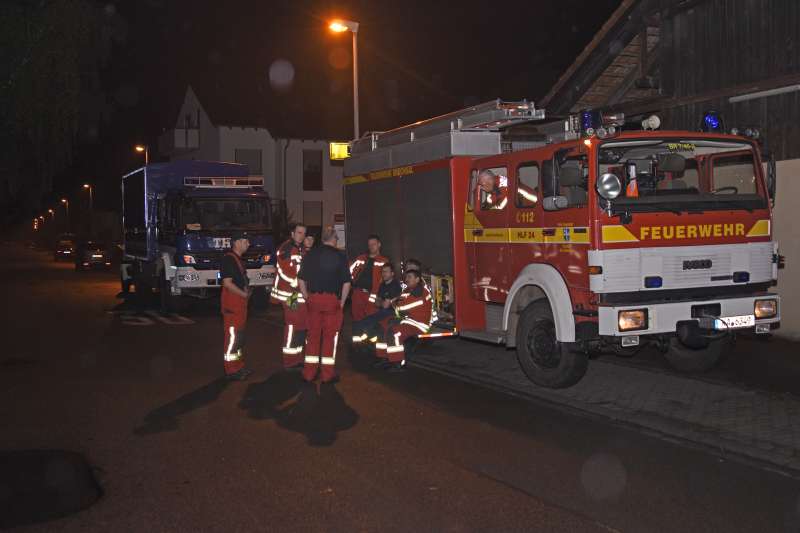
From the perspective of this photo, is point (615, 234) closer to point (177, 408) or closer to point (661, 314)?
point (661, 314)

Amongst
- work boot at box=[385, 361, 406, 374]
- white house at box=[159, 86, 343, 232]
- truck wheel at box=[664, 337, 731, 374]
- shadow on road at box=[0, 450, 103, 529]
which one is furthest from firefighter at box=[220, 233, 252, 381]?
white house at box=[159, 86, 343, 232]

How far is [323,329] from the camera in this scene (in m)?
9.30

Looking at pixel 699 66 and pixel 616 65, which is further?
pixel 616 65

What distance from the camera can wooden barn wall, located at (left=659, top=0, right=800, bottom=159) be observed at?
11859 millimetres

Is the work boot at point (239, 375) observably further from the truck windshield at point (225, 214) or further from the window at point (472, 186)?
the truck windshield at point (225, 214)

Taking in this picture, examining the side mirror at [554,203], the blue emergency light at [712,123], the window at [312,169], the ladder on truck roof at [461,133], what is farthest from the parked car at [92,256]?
the blue emergency light at [712,123]

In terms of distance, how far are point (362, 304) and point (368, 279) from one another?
0.42 metres

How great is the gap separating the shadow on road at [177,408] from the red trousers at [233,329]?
0.24 m

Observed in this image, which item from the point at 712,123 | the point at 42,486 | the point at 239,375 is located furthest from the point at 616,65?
the point at 42,486

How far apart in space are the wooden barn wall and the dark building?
0.01 metres

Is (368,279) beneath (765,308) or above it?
above

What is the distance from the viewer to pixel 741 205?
8.30 metres

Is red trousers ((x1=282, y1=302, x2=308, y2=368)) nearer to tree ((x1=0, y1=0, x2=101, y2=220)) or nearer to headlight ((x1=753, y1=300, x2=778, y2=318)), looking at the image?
tree ((x1=0, y1=0, x2=101, y2=220))

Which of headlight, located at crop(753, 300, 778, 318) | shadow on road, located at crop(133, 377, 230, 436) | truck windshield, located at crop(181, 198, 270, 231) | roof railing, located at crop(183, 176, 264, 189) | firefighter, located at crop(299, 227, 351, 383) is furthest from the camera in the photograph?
roof railing, located at crop(183, 176, 264, 189)
